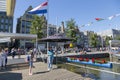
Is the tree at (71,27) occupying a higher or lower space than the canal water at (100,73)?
higher

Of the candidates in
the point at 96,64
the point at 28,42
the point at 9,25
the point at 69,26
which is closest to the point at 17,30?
the point at 9,25

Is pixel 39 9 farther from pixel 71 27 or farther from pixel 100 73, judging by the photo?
pixel 71 27

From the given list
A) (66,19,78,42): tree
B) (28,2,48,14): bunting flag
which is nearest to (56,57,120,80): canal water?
(28,2,48,14): bunting flag

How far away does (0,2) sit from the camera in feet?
9.26

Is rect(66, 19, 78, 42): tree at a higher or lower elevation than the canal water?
higher

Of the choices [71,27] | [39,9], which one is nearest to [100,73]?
[39,9]

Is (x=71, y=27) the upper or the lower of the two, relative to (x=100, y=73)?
upper

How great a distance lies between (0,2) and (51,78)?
7.63 m

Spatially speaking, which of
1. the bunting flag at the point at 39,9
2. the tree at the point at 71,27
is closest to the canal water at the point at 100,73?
the bunting flag at the point at 39,9

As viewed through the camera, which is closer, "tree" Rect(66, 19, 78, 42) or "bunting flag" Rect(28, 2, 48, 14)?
"bunting flag" Rect(28, 2, 48, 14)

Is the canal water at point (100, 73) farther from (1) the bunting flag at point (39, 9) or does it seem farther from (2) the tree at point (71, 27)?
(2) the tree at point (71, 27)

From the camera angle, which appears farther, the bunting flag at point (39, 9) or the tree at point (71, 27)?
the tree at point (71, 27)

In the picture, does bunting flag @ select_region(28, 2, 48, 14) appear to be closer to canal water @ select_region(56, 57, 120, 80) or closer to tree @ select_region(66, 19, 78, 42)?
canal water @ select_region(56, 57, 120, 80)

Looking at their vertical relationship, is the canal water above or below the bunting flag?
below
